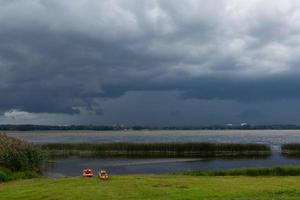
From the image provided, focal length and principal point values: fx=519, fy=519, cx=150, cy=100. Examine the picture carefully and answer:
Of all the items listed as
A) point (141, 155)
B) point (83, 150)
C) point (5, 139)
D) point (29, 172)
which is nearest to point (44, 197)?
Result: point (29, 172)

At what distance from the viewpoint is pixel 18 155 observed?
35.0m

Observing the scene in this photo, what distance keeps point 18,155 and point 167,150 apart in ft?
142

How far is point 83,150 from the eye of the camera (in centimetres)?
7806

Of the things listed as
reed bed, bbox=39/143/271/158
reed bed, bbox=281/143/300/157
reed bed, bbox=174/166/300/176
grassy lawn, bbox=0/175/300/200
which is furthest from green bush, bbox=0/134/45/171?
reed bed, bbox=281/143/300/157

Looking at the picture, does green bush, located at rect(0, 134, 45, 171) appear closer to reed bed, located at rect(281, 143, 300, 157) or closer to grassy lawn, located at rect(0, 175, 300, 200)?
grassy lawn, located at rect(0, 175, 300, 200)

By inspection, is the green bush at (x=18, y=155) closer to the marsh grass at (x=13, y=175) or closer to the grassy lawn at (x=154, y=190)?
the marsh grass at (x=13, y=175)

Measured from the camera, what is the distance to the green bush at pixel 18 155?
3431 centimetres

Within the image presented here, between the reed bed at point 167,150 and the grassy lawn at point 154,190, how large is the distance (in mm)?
48136

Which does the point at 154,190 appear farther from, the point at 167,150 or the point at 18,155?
the point at 167,150

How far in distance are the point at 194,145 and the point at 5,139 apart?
43.2m

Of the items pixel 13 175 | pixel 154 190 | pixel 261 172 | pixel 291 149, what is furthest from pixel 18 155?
pixel 291 149

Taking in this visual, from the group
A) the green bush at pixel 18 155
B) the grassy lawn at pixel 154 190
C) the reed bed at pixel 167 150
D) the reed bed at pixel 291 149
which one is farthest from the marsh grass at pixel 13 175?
the reed bed at pixel 291 149

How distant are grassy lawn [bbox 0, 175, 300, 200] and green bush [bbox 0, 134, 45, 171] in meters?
10.6

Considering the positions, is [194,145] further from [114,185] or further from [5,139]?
[114,185]
